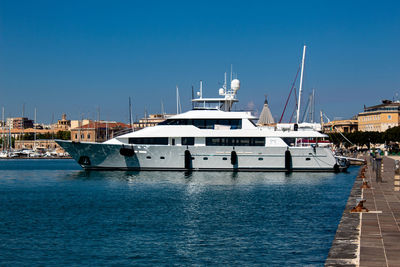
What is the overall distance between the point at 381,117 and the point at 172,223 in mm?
134041

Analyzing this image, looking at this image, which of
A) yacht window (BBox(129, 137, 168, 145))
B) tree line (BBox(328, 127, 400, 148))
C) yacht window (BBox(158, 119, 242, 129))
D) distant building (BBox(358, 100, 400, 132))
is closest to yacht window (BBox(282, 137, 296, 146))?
yacht window (BBox(158, 119, 242, 129))

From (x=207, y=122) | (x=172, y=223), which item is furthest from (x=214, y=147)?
(x=172, y=223)

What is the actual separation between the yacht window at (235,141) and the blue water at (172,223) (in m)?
8.68

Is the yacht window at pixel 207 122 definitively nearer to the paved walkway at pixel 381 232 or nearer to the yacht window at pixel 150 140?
the yacht window at pixel 150 140

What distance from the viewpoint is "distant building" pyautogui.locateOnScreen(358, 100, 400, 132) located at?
475 ft

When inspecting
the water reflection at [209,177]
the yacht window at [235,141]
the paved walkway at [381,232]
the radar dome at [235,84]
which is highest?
the radar dome at [235,84]

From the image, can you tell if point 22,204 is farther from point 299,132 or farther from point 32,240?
point 299,132

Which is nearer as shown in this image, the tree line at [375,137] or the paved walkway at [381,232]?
the paved walkway at [381,232]

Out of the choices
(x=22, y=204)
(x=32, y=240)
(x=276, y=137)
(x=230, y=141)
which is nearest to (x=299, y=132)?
(x=276, y=137)

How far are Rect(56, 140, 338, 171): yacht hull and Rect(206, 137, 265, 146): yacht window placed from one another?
354mm

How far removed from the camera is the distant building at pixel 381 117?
144875mm

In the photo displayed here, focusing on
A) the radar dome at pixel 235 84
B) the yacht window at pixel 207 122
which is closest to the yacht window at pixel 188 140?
the yacht window at pixel 207 122

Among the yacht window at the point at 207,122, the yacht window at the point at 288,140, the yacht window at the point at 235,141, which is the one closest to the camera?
the yacht window at the point at 235,141

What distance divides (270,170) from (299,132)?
3960 millimetres
